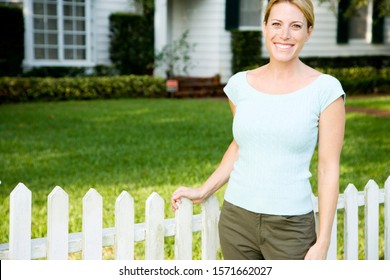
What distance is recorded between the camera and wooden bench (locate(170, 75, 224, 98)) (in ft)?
56.5

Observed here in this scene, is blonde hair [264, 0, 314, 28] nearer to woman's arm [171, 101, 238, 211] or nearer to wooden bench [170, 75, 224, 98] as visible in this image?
woman's arm [171, 101, 238, 211]

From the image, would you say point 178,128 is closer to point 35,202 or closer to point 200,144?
point 200,144

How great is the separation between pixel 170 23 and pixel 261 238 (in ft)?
57.6

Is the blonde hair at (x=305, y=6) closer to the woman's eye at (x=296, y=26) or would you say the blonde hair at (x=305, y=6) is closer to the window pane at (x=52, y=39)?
the woman's eye at (x=296, y=26)

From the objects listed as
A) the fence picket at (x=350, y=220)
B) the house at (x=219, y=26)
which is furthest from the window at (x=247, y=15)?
the fence picket at (x=350, y=220)

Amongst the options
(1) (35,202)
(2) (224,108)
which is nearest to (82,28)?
(2) (224,108)

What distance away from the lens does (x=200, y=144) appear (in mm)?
8914

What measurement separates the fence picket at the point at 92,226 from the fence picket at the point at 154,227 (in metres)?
0.22

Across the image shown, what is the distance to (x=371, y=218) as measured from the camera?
3439 mm

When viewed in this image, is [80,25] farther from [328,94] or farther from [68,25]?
[328,94]

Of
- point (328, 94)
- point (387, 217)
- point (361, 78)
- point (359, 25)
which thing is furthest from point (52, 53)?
point (328, 94)

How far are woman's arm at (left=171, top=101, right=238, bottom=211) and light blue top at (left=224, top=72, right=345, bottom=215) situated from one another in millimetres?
184

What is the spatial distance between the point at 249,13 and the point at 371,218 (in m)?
16.1
